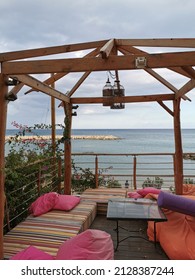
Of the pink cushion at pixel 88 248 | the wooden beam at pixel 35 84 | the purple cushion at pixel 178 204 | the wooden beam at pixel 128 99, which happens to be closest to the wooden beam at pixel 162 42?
the wooden beam at pixel 35 84

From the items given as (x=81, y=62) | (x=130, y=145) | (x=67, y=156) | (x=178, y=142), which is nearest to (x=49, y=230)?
(x=81, y=62)

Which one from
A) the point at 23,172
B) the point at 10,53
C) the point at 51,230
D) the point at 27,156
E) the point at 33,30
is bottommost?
the point at 51,230

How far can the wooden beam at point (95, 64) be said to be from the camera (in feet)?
7.05

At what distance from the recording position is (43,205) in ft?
11.7

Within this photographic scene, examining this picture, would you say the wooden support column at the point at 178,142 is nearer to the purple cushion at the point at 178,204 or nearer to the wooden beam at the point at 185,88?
→ the wooden beam at the point at 185,88

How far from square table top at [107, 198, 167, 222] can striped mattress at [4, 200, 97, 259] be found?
49 cm

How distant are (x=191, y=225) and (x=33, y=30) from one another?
3778 mm

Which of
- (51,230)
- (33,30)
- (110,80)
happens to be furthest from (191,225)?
(33,30)

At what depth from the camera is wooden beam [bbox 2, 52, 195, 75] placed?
2148mm

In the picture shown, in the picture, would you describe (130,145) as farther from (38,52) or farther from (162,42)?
(38,52)

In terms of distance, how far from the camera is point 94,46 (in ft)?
9.78

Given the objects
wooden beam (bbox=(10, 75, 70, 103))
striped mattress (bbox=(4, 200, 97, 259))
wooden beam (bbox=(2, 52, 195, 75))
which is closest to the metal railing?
striped mattress (bbox=(4, 200, 97, 259))
